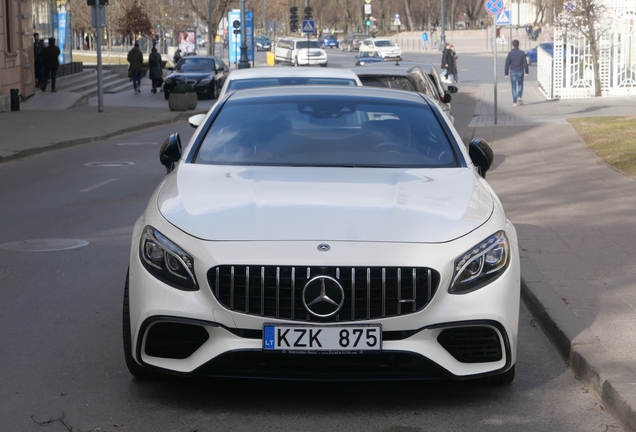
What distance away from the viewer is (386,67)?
1588 cm

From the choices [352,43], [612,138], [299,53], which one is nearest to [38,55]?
[612,138]

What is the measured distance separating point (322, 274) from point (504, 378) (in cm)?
124

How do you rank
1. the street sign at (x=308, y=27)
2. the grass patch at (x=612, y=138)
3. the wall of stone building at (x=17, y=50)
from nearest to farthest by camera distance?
the grass patch at (x=612, y=138), the wall of stone building at (x=17, y=50), the street sign at (x=308, y=27)

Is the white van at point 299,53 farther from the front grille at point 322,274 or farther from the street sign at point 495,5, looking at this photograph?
the front grille at point 322,274

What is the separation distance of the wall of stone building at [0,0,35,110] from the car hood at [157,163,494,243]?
25.9 m

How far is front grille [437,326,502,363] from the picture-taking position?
4629 mm

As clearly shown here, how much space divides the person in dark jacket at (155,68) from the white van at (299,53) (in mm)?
23132

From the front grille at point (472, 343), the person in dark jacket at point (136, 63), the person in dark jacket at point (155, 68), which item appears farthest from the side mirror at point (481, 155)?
the person in dark jacket at point (155, 68)

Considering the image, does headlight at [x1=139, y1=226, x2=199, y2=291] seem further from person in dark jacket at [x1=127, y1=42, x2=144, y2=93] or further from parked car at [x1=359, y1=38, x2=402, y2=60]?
parked car at [x1=359, y1=38, x2=402, y2=60]

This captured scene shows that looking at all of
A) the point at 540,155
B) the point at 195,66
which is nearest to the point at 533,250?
the point at 540,155

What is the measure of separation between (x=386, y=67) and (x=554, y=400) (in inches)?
444

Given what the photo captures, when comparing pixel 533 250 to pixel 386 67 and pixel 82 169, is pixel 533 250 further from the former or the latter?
pixel 82 169

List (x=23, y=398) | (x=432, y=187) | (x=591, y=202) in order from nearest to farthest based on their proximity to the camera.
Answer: (x=23, y=398), (x=432, y=187), (x=591, y=202)

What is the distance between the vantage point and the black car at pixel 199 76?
3631cm
